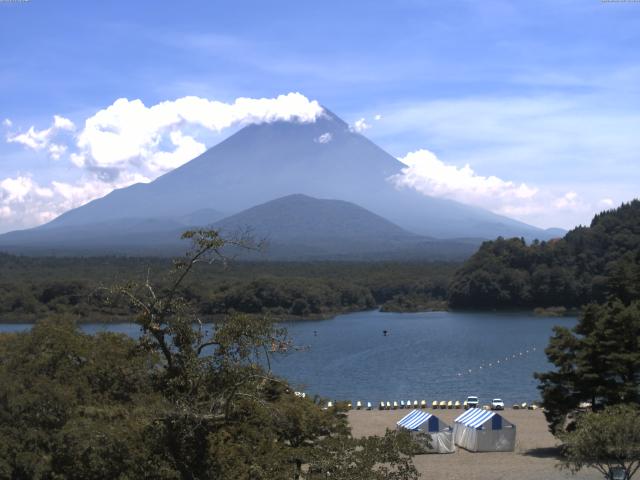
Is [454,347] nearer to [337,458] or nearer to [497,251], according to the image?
[497,251]

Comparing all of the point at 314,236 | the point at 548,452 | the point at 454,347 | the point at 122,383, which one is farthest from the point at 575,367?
the point at 314,236

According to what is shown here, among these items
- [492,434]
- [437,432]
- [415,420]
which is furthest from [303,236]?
[492,434]

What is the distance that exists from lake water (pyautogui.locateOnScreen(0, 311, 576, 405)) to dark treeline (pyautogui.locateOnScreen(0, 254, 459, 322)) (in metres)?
2.92

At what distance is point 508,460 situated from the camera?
17.3 metres

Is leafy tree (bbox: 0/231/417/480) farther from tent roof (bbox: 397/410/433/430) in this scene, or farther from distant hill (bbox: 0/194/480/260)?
distant hill (bbox: 0/194/480/260)

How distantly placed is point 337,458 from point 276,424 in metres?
1.41

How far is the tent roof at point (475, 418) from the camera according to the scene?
60.5 ft

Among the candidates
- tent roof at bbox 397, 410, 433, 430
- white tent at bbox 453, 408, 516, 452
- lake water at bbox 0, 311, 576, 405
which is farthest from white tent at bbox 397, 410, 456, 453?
lake water at bbox 0, 311, 576, 405

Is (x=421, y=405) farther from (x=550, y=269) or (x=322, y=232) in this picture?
(x=322, y=232)

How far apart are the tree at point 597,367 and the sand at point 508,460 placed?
Result: 94cm

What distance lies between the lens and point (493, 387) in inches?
1182

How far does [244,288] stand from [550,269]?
854 inches

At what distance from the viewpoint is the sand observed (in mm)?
15641

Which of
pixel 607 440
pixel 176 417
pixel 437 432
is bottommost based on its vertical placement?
pixel 437 432
